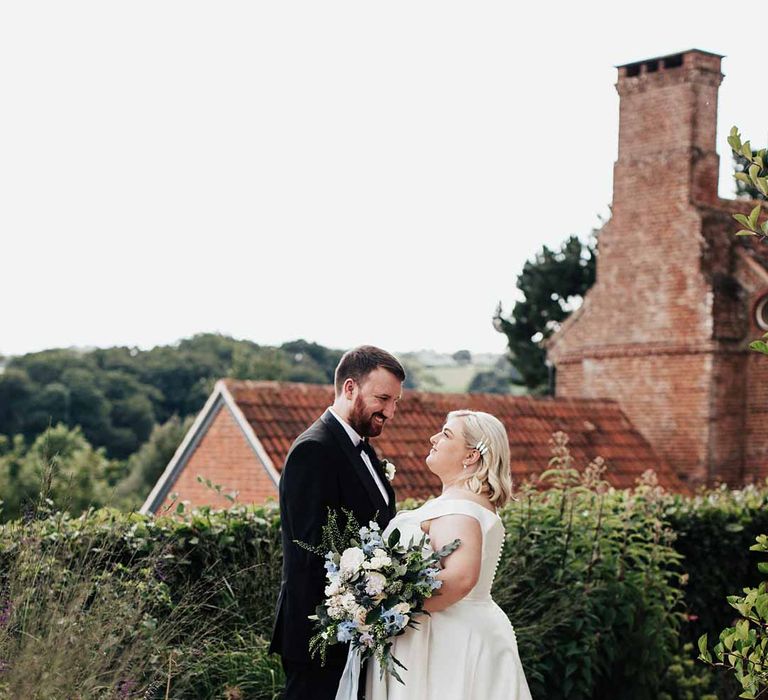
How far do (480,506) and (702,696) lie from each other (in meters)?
4.99

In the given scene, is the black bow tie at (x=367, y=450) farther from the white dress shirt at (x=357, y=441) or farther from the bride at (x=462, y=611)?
the bride at (x=462, y=611)

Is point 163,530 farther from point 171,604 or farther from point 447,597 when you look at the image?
point 447,597

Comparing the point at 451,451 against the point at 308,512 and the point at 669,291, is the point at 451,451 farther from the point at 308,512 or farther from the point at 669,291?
the point at 669,291

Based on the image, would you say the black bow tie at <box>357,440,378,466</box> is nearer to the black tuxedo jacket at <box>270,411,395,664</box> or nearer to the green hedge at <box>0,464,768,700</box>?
the black tuxedo jacket at <box>270,411,395,664</box>

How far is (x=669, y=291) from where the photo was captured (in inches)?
786

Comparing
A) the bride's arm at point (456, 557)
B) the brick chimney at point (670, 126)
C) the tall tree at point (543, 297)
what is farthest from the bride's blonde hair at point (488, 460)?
the tall tree at point (543, 297)

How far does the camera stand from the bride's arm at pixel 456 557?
4766mm

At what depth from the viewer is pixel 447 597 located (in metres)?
4.82

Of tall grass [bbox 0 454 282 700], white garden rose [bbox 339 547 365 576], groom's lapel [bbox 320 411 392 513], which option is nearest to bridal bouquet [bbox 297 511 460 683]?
white garden rose [bbox 339 547 365 576]

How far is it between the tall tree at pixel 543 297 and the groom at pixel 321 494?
3349 cm

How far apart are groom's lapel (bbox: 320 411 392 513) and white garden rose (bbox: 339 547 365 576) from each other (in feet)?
1.87

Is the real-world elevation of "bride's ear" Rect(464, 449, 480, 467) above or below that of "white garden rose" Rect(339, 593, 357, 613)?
above

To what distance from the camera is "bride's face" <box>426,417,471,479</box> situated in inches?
197

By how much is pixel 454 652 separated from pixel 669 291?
1571 cm
